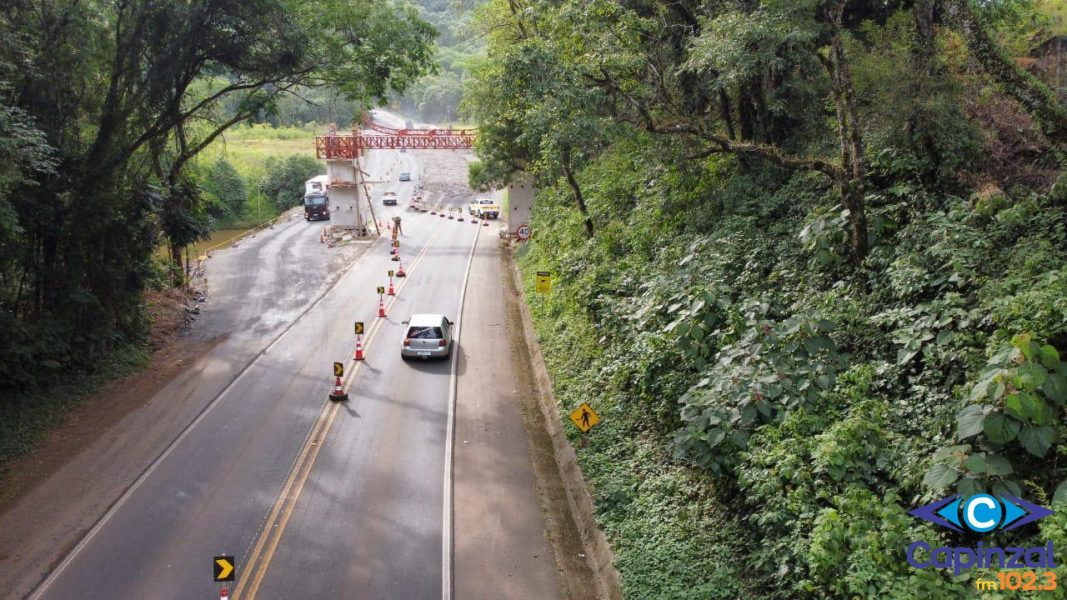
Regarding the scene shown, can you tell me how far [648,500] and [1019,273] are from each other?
6.12m

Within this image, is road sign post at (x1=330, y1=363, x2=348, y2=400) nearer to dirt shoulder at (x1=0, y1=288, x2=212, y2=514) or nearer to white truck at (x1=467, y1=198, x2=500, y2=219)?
dirt shoulder at (x1=0, y1=288, x2=212, y2=514)

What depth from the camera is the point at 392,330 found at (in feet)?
84.0

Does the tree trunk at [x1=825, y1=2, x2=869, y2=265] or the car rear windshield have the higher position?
the tree trunk at [x1=825, y1=2, x2=869, y2=265]

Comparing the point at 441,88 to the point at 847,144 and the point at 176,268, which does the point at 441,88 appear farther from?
the point at 847,144

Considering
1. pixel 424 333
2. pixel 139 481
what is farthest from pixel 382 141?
pixel 139 481

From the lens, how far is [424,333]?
22219mm

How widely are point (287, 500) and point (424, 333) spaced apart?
898cm

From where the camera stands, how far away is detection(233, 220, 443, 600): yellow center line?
11.3 meters

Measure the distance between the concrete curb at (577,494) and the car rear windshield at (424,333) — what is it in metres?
3.03

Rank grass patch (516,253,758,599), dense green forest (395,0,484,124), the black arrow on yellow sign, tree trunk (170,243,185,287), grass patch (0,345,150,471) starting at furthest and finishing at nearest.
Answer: dense green forest (395,0,484,124)
tree trunk (170,243,185,287)
grass patch (0,345,150,471)
grass patch (516,253,758,599)
the black arrow on yellow sign

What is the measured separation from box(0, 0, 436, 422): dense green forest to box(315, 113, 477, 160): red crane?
788 inches

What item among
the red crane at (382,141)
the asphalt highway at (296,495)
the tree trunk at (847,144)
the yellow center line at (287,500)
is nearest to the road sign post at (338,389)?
the yellow center line at (287,500)

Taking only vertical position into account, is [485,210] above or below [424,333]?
above

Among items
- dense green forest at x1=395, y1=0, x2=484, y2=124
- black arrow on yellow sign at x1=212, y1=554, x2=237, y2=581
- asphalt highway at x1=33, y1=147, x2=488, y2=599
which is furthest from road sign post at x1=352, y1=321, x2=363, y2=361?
dense green forest at x1=395, y1=0, x2=484, y2=124
